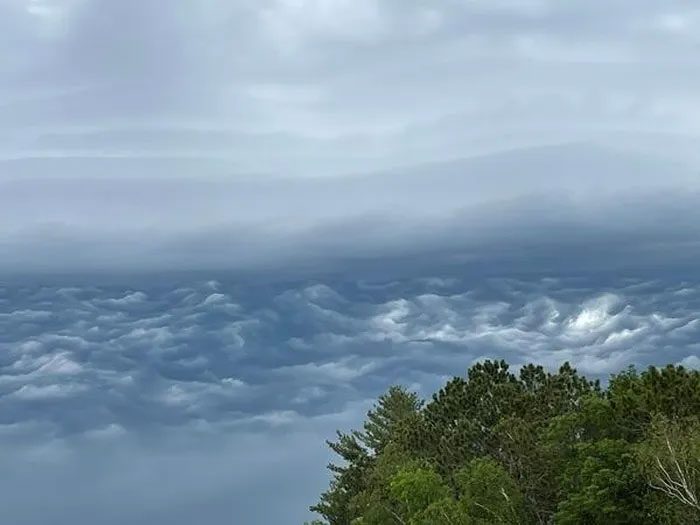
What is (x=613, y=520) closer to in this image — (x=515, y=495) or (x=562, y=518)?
(x=562, y=518)

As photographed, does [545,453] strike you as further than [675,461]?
Yes

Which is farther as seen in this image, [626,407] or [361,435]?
[361,435]

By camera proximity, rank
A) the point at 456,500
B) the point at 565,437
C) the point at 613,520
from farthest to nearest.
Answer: the point at 456,500, the point at 565,437, the point at 613,520

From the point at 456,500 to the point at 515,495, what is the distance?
4186mm

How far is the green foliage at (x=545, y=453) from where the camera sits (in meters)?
44.2

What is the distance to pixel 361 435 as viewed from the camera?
89938 millimetres

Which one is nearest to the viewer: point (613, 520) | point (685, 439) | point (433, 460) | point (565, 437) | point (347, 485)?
point (685, 439)

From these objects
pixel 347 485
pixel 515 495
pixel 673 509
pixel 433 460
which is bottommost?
pixel 673 509

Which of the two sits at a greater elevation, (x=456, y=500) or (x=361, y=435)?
(x=361, y=435)

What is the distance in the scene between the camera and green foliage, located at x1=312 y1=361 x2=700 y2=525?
44.2m

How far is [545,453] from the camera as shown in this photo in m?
52.3

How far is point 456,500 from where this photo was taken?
5509cm

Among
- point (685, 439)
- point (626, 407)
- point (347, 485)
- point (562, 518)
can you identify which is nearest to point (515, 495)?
point (562, 518)

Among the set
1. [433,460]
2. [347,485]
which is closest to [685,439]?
[433,460]
